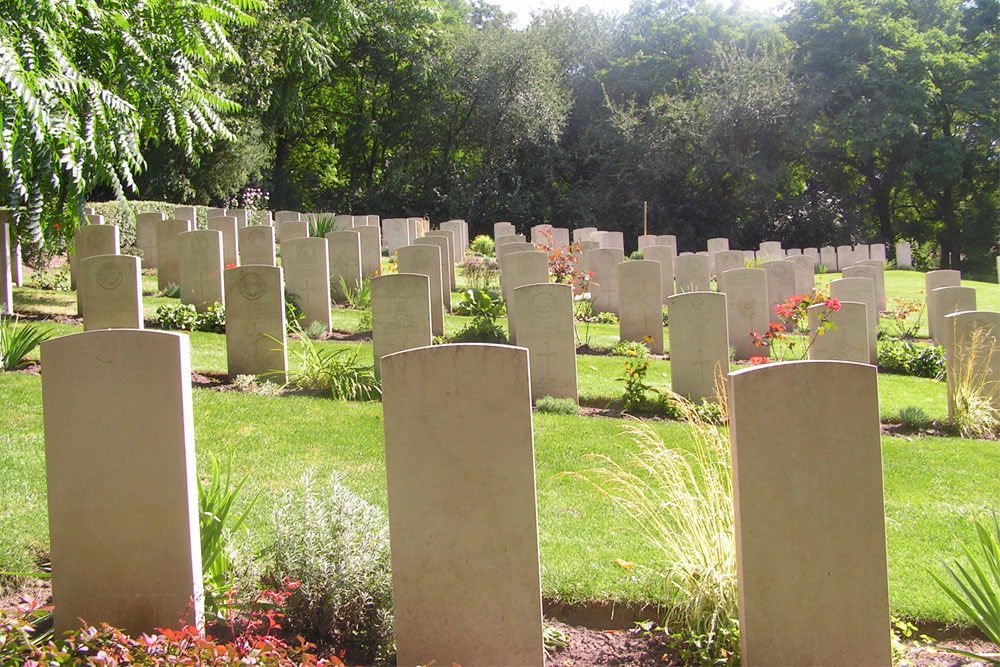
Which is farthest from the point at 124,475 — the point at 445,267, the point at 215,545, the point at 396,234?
the point at 396,234

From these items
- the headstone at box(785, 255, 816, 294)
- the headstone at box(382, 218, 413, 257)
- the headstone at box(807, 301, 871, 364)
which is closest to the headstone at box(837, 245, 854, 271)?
the headstone at box(785, 255, 816, 294)

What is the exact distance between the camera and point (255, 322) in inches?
372

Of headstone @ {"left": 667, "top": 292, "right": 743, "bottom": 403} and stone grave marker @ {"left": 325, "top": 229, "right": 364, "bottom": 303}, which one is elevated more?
stone grave marker @ {"left": 325, "top": 229, "right": 364, "bottom": 303}

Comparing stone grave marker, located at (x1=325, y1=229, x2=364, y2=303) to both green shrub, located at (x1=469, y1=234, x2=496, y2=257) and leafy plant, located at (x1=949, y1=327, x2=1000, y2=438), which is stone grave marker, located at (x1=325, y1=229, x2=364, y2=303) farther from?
leafy plant, located at (x1=949, y1=327, x2=1000, y2=438)

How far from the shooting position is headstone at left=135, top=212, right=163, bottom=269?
684 inches

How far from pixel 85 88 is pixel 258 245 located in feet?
29.4

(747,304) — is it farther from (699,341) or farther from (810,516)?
(810,516)

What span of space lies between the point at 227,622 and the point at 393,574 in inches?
33.6

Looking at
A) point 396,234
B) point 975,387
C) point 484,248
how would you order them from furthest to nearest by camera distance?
point 484,248 < point 396,234 < point 975,387

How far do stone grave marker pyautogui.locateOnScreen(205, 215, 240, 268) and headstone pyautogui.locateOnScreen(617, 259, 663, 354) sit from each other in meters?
7.20

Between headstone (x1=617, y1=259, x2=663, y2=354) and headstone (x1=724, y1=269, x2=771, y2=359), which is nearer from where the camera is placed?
headstone (x1=617, y1=259, x2=663, y2=354)

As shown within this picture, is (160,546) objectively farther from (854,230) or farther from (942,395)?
→ (854,230)

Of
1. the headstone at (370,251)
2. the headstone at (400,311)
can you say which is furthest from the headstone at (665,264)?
the headstone at (400,311)

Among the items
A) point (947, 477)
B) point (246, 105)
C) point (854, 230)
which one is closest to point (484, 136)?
point (246, 105)
